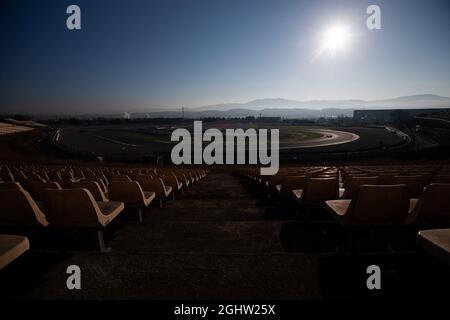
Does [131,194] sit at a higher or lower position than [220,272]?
higher

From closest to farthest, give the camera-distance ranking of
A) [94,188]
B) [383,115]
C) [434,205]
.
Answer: [434,205], [94,188], [383,115]

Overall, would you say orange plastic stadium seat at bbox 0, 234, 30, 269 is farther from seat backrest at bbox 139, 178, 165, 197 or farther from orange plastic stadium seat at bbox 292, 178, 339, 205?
seat backrest at bbox 139, 178, 165, 197

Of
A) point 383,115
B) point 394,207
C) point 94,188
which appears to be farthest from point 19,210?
point 383,115

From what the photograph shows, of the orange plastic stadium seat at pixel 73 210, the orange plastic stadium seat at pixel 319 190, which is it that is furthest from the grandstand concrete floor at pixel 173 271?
the orange plastic stadium seat at pixel 319 190

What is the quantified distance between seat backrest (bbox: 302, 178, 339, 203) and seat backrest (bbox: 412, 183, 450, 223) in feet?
4.66

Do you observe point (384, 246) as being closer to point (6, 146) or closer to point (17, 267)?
point (17, 267)

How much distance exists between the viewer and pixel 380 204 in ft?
9.20

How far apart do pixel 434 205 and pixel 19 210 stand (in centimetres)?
459

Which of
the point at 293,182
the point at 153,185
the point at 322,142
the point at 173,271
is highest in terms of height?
the point at 293,182

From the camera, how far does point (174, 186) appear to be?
781cm

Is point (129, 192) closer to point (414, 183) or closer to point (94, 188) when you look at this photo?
point (94, 188)

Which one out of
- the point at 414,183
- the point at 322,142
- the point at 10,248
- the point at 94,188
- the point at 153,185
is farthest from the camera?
the point at 322,142

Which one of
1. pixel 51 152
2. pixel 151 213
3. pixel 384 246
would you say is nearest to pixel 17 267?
pixel 151 213

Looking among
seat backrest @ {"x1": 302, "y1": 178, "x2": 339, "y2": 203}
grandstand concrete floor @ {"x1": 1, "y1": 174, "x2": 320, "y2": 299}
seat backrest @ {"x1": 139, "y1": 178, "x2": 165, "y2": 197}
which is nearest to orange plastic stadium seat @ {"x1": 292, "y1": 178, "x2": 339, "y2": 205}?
seat backrest @ {"x1": 302, "y1": 178, "x2": 339, "y2": 203}
